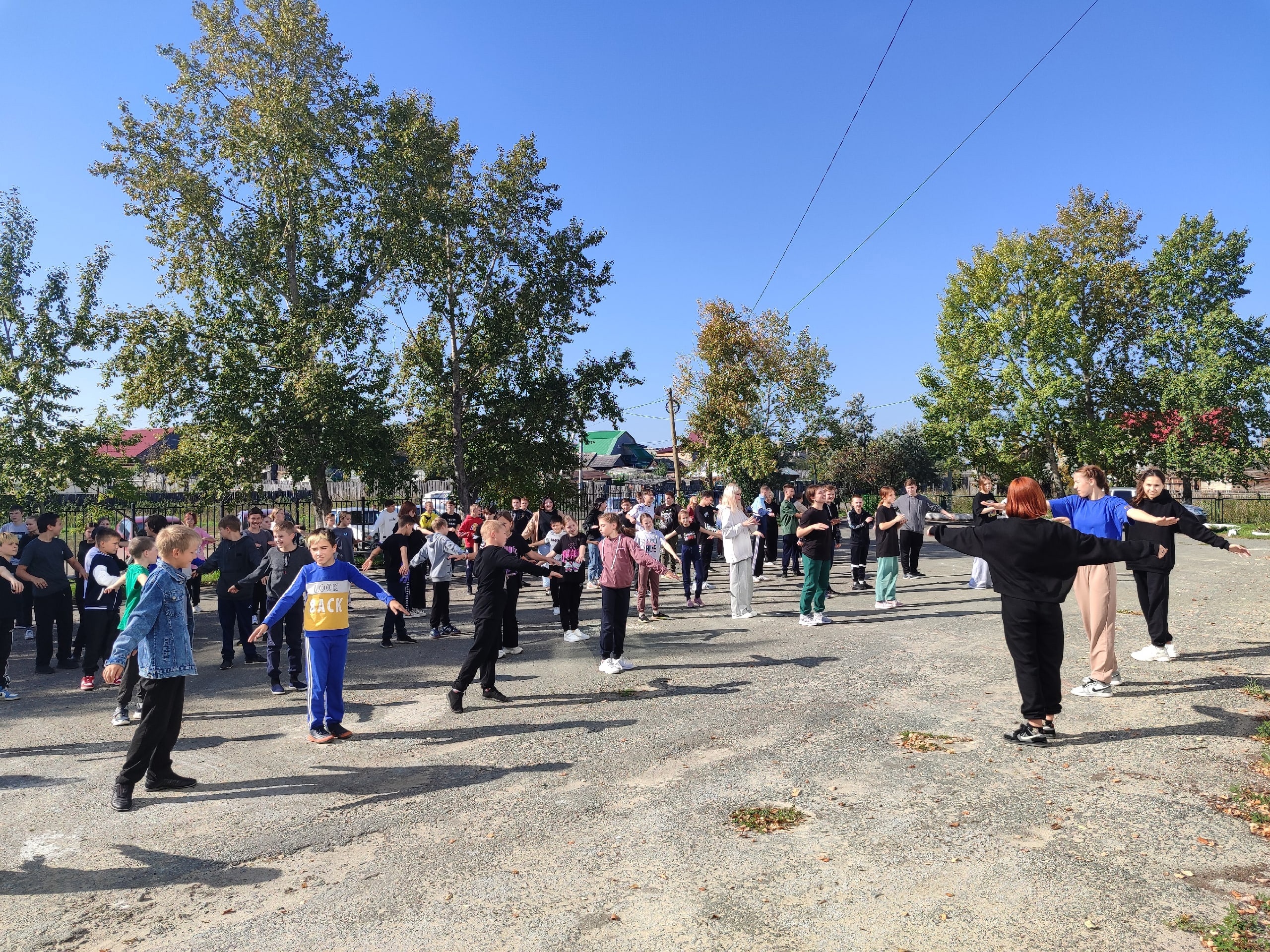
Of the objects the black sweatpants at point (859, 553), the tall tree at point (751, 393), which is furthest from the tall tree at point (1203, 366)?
the black sweatpants at point (859, 553)

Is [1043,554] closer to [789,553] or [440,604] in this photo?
[440,604]

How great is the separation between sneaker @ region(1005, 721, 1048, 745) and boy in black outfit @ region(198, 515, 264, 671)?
26.8 feet

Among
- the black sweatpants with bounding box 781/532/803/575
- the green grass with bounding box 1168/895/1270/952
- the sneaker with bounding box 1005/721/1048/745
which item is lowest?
the green grass with bounding box 1168/895/1270/952

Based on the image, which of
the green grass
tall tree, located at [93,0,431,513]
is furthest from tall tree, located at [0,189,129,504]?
the green grass

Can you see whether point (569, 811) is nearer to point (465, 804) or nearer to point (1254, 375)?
point (465, 804)

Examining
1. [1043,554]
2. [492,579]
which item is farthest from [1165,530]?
[492,579]

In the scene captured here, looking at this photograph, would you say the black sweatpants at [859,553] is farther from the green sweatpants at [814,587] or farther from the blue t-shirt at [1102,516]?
the blue t-shirt at [1102,516]

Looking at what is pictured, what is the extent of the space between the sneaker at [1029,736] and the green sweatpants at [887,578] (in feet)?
21.0

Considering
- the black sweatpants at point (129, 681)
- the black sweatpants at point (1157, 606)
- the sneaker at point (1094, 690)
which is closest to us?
the black sweatpants at point (129, 681)

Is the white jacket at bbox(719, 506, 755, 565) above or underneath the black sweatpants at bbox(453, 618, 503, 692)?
above

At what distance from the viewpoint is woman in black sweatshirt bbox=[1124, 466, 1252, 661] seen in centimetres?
766

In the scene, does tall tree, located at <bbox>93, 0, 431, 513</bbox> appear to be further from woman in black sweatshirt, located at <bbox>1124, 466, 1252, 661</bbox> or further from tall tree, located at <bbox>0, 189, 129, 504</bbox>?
woman in black sweatshirt, located at <bbox>1124, 466, 1252, 661</bbox>

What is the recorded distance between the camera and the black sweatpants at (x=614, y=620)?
27.0ft

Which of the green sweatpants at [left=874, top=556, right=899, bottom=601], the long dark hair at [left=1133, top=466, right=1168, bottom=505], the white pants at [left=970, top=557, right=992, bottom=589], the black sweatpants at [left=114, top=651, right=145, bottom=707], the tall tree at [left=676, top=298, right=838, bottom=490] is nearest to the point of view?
the black sweatpants at [left=114, top=651, right=145, bottom=707]
